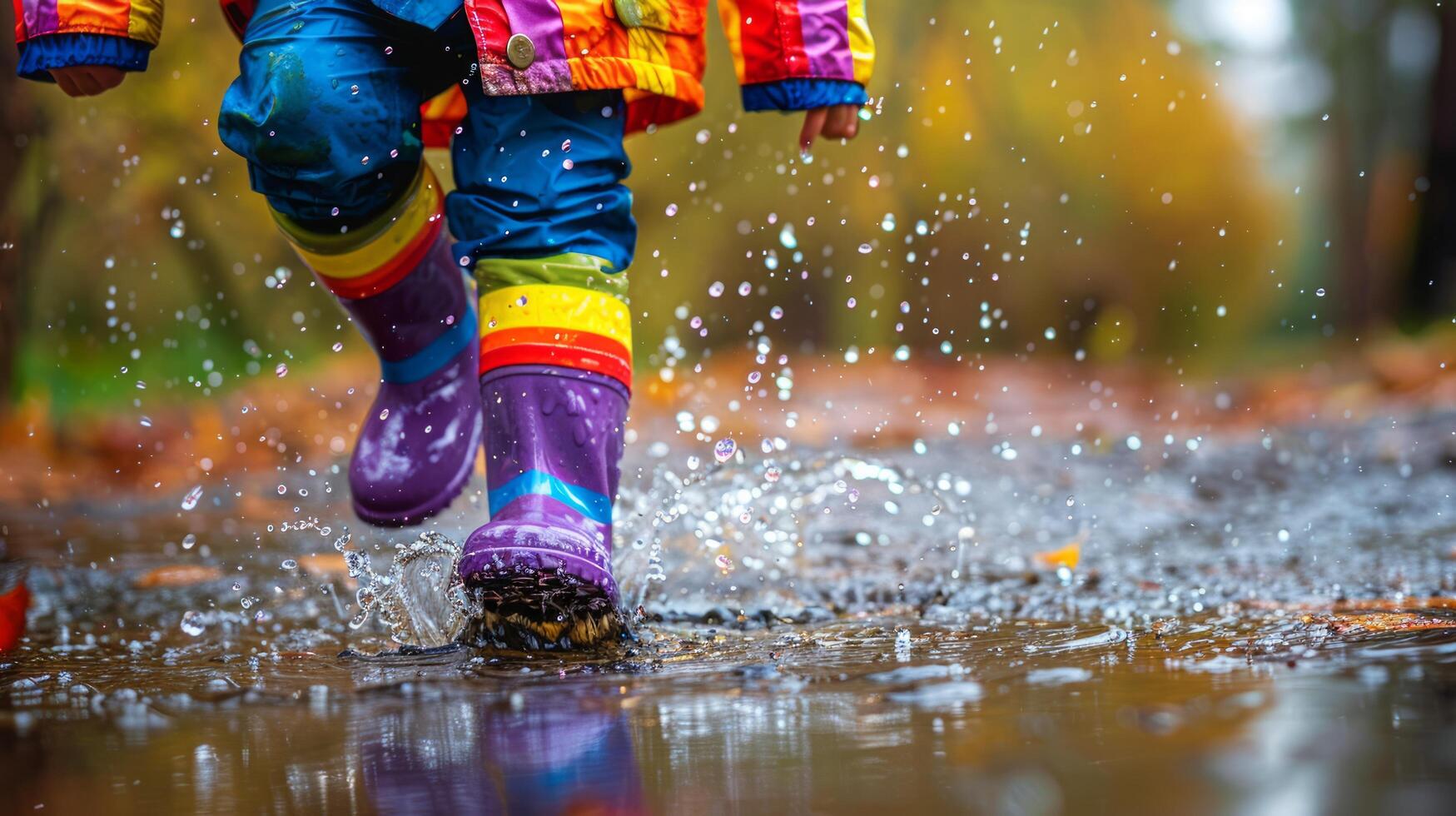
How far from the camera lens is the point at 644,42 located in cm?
198

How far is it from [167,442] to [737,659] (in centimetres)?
473

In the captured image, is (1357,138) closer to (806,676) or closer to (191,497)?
(191,497)

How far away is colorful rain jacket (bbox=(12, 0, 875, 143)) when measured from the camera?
189 centimetres

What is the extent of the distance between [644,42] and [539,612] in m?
0.77

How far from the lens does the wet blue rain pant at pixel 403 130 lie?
74.5 inches

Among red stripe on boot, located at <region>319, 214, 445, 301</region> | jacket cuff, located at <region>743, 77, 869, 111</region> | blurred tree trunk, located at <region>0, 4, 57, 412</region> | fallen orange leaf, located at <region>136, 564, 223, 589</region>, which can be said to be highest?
blurred tree trunk, located at <region>0, 4, 57, 412</region>

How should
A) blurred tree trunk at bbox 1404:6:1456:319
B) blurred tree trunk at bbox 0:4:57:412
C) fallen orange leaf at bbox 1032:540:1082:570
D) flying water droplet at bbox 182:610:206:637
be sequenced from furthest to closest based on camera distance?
blurred tree trunk at bbox 1404:6:1456:319 → blurred tree trunk at bbox 0:4:57:412 → fallen orange leaf at bbox 1032:540:1082:570 → flying water droplet at bbox 182:610:206:637

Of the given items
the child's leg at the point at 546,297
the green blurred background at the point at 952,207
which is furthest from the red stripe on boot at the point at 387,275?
the green blurred background at the point at 952,207

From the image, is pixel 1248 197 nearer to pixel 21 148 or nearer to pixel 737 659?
pixel 21 148

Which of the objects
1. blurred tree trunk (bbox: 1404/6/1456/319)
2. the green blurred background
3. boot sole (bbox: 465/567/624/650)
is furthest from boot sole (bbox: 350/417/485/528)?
blurred tree trunk (bbox: 1404/6/1456/319)

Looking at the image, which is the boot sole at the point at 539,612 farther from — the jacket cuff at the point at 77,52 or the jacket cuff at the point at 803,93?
the jacket cuff at the point at 77,52

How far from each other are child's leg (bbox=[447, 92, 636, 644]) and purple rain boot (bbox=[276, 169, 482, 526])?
1.08ft

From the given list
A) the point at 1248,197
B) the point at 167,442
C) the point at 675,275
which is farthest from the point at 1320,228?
the point at 167,442

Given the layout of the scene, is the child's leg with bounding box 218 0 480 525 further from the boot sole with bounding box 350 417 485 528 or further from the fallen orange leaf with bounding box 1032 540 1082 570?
the fallen orange leaf with bounding box 1032 540 1082 570
